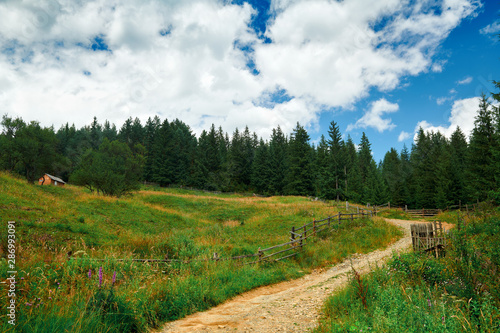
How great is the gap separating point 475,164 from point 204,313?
40.1 meters

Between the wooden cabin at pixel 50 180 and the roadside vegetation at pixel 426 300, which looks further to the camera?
the wooden cabin at pixel 50 180

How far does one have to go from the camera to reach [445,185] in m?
39.9

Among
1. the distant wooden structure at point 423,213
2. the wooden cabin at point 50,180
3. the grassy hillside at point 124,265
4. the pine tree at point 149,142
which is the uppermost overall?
the pine tree at point 149,142

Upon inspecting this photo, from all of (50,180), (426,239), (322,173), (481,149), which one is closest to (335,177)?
(322,173)

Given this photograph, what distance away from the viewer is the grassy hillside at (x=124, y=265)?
4.48 metres

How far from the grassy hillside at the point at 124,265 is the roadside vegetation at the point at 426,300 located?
13.0 feet

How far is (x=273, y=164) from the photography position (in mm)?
72438

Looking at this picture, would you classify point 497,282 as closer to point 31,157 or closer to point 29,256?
point 29,256

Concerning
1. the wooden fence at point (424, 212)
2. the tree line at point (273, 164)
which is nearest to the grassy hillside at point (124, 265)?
the tree line at point (273, 164)

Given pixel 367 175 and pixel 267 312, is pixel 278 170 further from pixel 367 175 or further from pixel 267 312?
pixel 267 312

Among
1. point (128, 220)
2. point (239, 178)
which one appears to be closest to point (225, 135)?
point (239, 178)

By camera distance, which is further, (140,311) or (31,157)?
(31,157)

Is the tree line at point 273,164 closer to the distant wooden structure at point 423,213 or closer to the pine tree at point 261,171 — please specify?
the pine tree at point 261,171

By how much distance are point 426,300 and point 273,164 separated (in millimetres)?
67927
